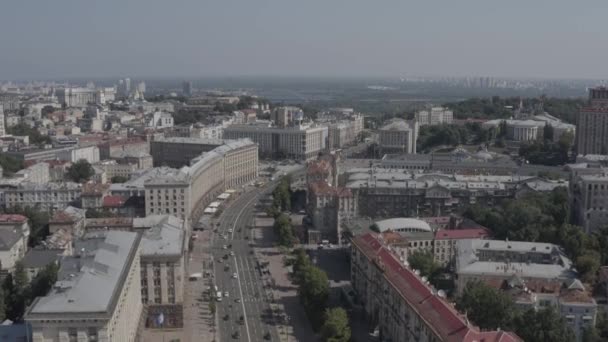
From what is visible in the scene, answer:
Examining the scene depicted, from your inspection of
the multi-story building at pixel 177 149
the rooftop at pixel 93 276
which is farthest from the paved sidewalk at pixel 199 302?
the multi-story building at pixel 177 149

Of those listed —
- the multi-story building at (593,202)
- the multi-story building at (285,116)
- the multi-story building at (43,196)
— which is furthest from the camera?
the multi-story building at (285,116)

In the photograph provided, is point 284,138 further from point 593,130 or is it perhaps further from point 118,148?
point 593,130

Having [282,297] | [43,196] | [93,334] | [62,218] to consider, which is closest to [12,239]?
[62,218]

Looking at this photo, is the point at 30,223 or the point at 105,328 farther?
the point at 30,223

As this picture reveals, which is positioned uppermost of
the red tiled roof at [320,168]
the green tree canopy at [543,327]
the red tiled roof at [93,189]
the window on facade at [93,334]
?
the red tiled roof at [320,168]

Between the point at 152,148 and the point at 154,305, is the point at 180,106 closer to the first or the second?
the point at 152,148

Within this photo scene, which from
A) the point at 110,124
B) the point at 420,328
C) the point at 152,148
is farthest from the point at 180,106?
the point at 420,328

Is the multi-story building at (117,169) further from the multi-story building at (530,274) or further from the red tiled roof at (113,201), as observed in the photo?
the multi-story building at (530,274)

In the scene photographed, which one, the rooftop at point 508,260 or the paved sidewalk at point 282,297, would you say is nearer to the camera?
the paved sidewalk at point 282,297
